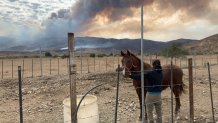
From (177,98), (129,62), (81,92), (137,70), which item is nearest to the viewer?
(129,62)

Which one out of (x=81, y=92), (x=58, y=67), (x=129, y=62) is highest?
(x=129, y=62)

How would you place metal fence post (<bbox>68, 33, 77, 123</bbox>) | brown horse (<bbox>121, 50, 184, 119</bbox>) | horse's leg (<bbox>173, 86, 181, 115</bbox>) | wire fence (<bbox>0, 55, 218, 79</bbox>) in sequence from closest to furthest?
1. metal fence post (<bbox>68, 33, 77, 123</bbox>)
2. brown horse (<bbox>121, 50, 184, 119</bbox>)
3. horse's leg (<bbox>173, 86, 181, 115</bbox>)
4. wire fence (<bbox>0, 55, 218, 79</bbox>)

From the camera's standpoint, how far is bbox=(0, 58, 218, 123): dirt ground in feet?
37.7

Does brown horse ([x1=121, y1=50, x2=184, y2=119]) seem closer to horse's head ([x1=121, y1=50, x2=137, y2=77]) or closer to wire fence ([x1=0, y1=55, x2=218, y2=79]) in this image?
horse's head ([x1=121, y1=50, x2=137, y2=77])

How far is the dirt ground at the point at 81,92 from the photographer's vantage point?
1150cm

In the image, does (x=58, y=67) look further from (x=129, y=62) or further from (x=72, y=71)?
(x=72, y=71)

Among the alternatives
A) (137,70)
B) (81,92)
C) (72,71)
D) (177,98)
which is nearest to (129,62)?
(137,70)

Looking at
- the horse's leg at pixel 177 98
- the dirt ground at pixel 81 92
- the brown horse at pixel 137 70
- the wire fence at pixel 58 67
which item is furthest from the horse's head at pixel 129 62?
the wire fence at pixel 58 67

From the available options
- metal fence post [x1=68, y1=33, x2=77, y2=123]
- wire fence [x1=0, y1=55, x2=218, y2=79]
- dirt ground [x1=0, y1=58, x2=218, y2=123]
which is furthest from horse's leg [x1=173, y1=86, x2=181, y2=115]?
wire fence [x1=0, y1=55, x2=218, y2=79]

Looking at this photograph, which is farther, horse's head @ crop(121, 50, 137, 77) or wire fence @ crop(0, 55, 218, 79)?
wire fence @ crop(0, 55, 218, 79)

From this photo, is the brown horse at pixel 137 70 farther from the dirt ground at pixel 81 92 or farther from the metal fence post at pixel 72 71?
the metal fence post at pixel 72 71

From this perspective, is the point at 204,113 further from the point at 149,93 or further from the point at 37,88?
the point at 37,88

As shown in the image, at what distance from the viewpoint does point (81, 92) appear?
1546 centimetres

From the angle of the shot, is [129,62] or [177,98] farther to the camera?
[177,98]
